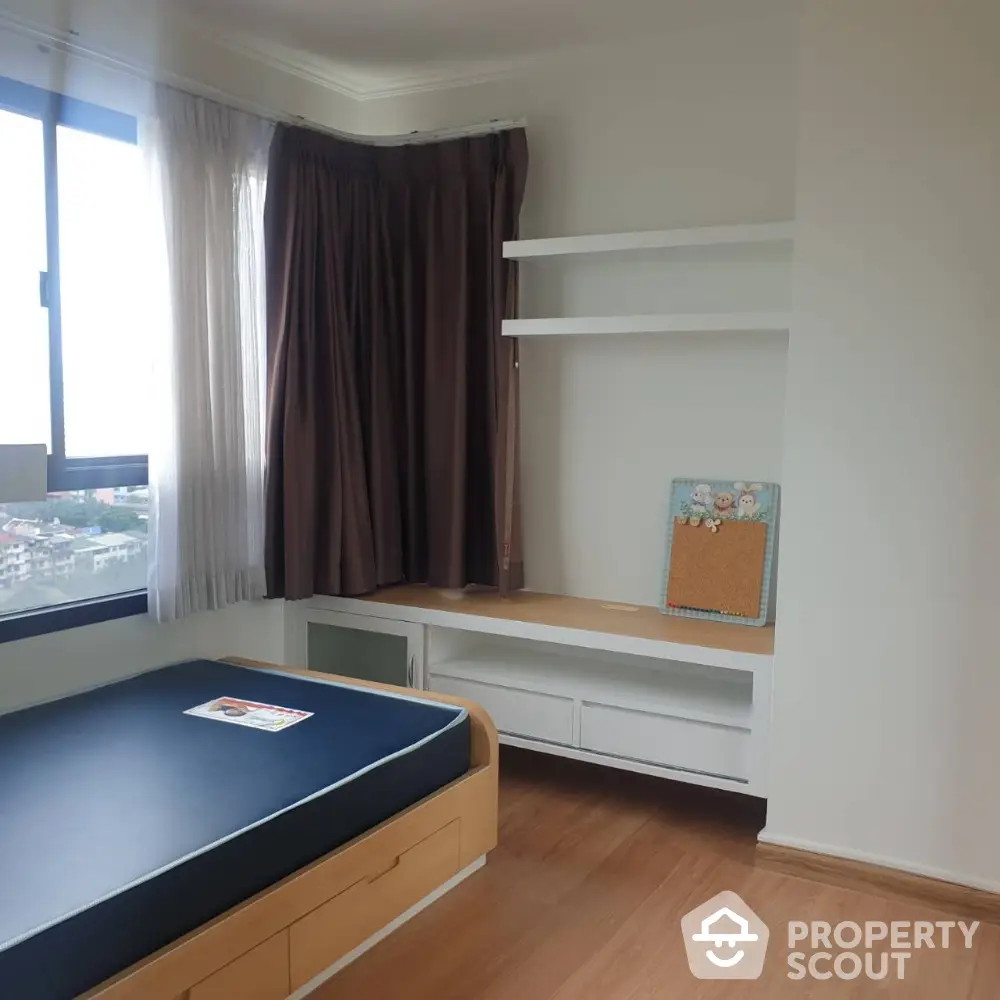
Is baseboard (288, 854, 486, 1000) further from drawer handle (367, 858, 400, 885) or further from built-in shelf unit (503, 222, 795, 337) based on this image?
built-in shelf unit (503, 222, 795, 337)

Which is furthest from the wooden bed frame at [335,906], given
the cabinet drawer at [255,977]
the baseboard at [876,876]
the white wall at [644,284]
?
the white wall at [644,284]

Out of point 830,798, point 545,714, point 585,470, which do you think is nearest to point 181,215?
point 585,470

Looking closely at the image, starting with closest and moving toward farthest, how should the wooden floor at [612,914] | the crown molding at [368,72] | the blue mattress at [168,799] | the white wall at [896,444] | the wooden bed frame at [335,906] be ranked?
the blue mattress at [168,799] < the wooden bed frame at [335,906] < the wooden floor at [612,914] < the white wall at [896,444] < the crown molding at [368,72]

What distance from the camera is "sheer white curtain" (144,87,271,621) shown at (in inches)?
117

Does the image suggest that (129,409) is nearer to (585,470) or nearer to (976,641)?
(585,470)

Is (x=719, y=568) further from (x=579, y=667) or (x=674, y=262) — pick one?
(x=674, y=262)

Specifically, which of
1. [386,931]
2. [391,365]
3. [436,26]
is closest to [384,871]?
[386,931]

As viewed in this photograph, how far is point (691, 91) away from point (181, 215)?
169 cm

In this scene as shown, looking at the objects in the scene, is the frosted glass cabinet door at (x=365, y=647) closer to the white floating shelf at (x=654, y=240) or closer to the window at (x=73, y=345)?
the window at (x=73, y=345)

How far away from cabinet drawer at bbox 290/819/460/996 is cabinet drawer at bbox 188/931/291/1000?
0.03 meters

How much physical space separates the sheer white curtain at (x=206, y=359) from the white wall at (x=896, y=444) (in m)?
1.74

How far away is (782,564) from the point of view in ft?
8.95

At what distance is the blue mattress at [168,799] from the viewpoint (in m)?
1.70

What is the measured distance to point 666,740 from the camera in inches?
119
